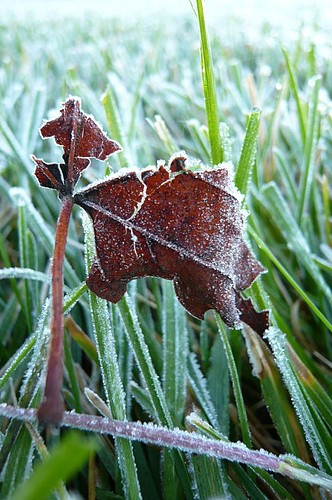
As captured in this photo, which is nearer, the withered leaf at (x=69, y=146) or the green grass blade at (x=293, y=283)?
the withered leaf at (x=69, y=146)

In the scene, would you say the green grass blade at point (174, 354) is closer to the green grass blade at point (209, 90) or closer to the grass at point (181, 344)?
the grass at point (181, 344)

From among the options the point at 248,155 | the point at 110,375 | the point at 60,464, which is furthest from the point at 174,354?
the point at 60,464

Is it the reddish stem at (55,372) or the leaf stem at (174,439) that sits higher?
the reddish stem at (55,372)

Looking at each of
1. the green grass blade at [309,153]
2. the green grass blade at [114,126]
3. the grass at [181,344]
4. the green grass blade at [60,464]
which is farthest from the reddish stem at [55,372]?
the green grass blade at [309,153]

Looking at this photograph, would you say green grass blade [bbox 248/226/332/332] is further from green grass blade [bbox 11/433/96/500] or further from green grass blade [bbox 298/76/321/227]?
green grass blade [bbox 11/433/96/500]

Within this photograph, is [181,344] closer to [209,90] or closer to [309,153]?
[209,90]

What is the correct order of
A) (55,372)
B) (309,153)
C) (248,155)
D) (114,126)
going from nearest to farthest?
(55,372), (248,155), (114,126), (309,153)
